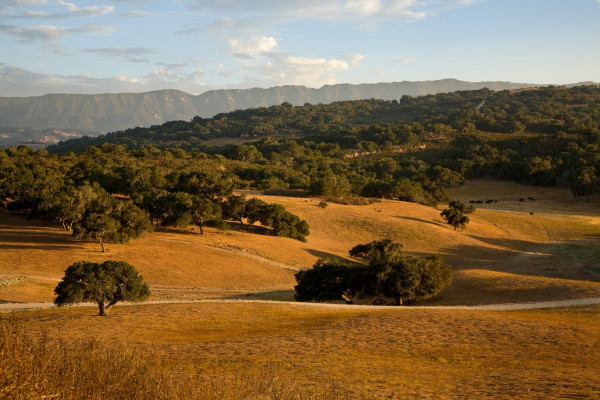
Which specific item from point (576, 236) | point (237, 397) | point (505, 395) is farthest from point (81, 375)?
point (576, 236)

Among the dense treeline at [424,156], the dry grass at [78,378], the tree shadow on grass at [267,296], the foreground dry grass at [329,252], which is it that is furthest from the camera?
the dense treeline at [424,156]

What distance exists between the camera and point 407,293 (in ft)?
110

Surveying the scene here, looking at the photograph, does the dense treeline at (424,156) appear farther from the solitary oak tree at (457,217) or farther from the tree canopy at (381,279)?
the tree canopy at (381,279)

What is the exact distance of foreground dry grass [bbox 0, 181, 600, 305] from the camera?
3444 centimetres

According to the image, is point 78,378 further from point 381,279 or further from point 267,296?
point 267,296

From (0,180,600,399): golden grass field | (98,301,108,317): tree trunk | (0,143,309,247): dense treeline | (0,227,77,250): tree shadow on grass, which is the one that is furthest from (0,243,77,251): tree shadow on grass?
(98,301,108,317): tree trunk

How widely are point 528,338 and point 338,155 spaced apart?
132571mm

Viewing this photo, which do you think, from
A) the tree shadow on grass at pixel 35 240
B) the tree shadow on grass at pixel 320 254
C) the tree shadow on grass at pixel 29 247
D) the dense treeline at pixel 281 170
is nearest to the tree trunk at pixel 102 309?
the dense treeline at pixel 281 170

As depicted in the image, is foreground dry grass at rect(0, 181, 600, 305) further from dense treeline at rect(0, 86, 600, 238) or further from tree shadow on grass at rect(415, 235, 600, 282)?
dense treeline at rect(0, 86, 600, 238)

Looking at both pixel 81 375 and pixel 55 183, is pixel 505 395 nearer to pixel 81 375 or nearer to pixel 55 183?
pixel 81 375

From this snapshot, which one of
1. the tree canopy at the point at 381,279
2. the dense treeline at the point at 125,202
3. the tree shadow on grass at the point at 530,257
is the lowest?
the tree shadow on grass at the point at 530,257

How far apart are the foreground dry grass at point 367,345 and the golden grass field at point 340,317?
0.06 m

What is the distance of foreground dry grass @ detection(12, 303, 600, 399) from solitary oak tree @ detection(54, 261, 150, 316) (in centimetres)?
94

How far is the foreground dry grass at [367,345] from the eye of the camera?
13.4 meters
